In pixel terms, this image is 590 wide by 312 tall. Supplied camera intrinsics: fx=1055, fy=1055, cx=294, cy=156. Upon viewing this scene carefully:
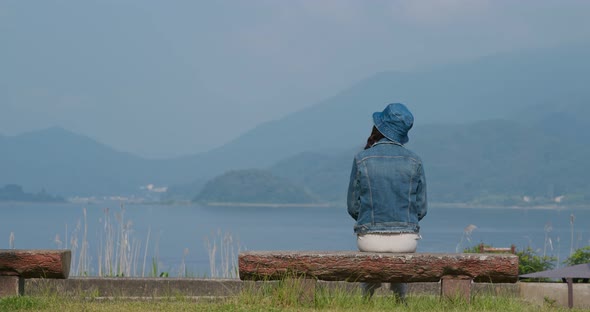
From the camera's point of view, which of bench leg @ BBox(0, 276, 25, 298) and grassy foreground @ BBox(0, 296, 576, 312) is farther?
bench leg @ BBox(0, 276, 25, 298)

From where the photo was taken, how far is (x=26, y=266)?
371 inches

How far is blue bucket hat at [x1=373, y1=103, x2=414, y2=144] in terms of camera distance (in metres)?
8.89

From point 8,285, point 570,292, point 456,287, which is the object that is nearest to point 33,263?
point 8,285

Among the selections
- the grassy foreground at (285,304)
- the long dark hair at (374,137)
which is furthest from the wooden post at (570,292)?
the long dark hair at (374,137)

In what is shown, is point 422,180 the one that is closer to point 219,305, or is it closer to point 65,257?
point 219,305

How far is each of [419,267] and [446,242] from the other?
69.8 metres

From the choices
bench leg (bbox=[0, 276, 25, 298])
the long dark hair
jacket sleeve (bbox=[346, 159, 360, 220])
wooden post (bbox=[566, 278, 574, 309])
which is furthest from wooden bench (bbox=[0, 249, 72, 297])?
wooden post (bbox=[566, 278, 574, 309])

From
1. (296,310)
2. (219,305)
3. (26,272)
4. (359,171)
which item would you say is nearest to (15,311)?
(26,272)

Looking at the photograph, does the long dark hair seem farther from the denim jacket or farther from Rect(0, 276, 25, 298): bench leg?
Rect(0, 276, 25, 298): bench leg

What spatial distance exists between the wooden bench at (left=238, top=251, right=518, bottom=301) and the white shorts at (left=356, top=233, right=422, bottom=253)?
12cm

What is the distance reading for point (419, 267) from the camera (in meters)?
8.77

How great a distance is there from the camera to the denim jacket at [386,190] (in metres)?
8.71

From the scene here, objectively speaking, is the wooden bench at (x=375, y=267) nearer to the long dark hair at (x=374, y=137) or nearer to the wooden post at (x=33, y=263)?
the long dark hair at (x=374, y=137)

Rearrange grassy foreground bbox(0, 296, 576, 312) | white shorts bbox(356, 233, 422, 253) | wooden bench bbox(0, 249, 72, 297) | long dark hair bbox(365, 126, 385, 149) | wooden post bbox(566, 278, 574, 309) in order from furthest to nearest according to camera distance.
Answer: wooden post bbox(566, 278, 574, 309), wooden bench bbox(0, 249, 72, 297), long dark hair bbox(365, 126, 385, 149), white shorts bbox(356, 233, 422, 253), grassy foreground bbox(0, 296, 576, 312)
